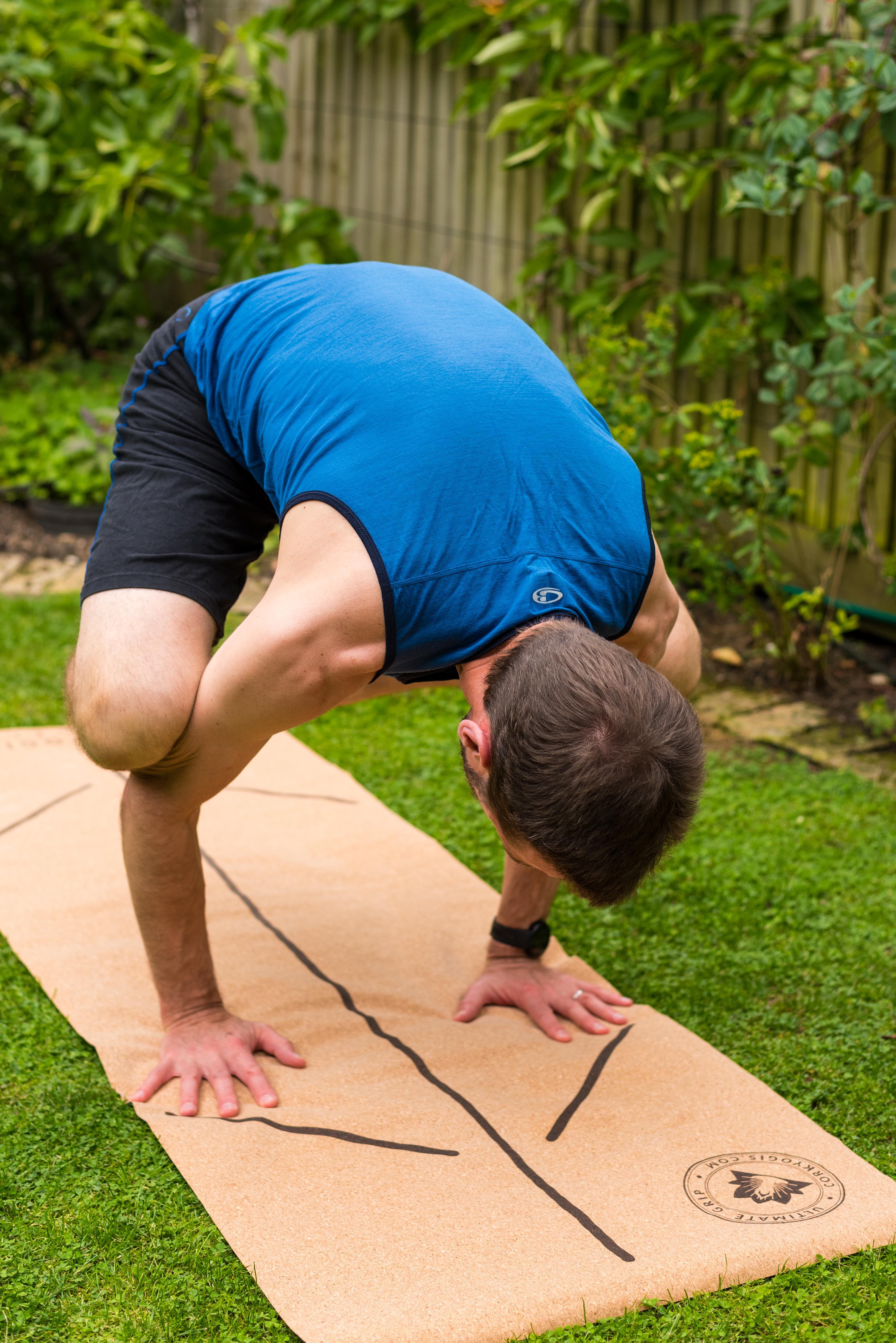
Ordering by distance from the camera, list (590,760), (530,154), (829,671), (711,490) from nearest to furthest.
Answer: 1. (590,760)
2. (711,490)
3. (829,671)
4. (530,154)

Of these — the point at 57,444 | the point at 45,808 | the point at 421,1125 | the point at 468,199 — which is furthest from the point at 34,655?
the point at 468,199

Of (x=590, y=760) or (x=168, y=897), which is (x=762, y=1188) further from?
(x=168, y=897)

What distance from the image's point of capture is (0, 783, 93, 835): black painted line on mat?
2.88 metres

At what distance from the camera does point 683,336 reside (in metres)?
3.89

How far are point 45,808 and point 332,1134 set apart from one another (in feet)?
4.27

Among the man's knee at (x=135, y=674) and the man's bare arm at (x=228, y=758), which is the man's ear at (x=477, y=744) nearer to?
the man's bare arm at (x=228, y=758)

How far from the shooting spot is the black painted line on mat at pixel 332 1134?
1938 mm

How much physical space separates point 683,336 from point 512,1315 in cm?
293

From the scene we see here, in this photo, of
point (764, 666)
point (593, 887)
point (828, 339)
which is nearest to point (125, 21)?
point (828, 339)

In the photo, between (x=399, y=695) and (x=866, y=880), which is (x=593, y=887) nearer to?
(x=866, y=880)

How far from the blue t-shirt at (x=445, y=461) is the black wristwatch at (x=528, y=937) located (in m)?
0.65

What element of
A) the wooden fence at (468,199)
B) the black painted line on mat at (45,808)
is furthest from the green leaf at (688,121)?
the black painted line on mat at (45,808)

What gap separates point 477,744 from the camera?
1642 mm

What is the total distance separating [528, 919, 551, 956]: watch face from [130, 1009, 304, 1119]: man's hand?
459 millimetres
